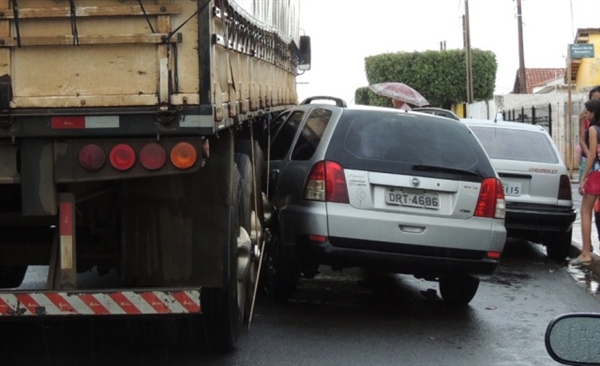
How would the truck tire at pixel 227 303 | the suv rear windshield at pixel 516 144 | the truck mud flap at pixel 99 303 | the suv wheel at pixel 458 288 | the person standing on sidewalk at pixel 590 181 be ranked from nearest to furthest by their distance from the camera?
the truck mud flap at pixel 99 303, the truck tire at pixel 227 303, the suv wheel at pixel 458 288, the person standing on sidewalk at pixel 590 181, the suv rear windshield at pixel 516 144

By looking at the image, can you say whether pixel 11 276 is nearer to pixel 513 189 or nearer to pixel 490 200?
pixel 490 200

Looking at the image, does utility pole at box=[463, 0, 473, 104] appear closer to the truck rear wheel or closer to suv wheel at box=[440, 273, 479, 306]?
suv wheel at box=[440, 273, 479, 306]

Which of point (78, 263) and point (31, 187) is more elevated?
point (31, 187)

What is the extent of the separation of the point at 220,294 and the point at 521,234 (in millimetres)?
6856

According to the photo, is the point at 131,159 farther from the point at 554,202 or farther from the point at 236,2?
the point at 554,202

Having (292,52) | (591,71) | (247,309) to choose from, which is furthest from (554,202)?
(591,71)

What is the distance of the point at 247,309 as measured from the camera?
7.96 meters

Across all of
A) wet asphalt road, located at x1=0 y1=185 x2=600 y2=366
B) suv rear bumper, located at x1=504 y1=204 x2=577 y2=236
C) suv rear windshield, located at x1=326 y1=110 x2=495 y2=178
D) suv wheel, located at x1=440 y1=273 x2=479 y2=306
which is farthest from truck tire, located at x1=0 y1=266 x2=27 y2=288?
suv rear bumper, located at x1=504 y1=204 x2=577 y2=236

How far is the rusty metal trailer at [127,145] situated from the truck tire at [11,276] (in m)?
2.02

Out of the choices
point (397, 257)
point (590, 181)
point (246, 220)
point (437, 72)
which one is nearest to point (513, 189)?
point (590, 181)

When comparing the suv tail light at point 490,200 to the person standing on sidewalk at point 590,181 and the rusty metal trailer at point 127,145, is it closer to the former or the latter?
the rusty metal trailer at point 127,145

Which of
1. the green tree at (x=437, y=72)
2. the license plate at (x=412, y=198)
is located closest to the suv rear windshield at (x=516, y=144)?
the license plate at (x=412, y=198)

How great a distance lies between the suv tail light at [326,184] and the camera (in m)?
8.31

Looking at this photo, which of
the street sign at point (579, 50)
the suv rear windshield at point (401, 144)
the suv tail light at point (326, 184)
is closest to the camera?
the suv tail light at point (326, 184)
